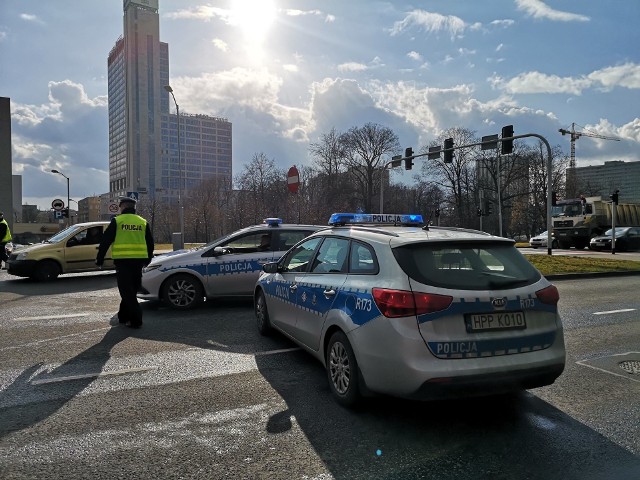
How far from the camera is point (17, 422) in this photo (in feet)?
12.5

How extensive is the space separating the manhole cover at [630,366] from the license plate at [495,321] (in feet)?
7.77

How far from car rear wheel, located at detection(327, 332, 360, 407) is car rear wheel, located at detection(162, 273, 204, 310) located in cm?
486

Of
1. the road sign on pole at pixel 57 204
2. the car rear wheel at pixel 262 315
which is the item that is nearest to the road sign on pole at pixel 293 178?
the car rear wheel at pixel 262 315

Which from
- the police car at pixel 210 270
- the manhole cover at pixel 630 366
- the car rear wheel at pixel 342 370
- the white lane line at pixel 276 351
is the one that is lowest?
the manhole cover at pixel 630 366

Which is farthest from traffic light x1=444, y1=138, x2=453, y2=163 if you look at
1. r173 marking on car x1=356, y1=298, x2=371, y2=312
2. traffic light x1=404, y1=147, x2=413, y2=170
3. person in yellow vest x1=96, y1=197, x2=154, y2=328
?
r173 marking on car x1=356, y1=298, x2=371, y2=312

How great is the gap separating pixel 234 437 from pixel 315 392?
3.71 ft

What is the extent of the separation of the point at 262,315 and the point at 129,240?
2349 mm

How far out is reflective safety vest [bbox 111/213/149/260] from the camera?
709cm

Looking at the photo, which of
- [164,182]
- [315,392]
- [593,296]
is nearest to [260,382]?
[315,392]

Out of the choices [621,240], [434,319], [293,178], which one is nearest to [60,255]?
[293,178]

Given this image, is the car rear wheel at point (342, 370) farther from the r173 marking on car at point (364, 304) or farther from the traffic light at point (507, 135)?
the traffic light at point (507, 135)

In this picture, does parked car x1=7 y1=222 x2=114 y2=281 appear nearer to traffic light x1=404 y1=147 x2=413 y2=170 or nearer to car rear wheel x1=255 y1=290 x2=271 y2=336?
car rear wheel x1=255 y1=290 x2=271 y2=336

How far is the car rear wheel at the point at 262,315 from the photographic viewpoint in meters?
6.47

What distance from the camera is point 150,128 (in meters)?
87.6
